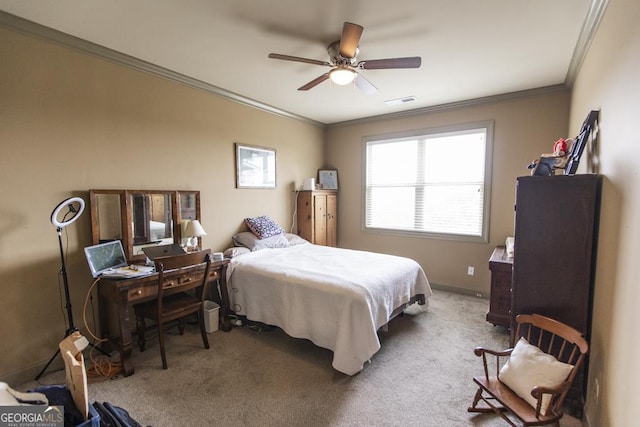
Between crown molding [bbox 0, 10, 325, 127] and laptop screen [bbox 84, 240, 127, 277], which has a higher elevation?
crown molding [bbox 0, 10, 325, 127]

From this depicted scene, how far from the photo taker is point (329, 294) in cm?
244

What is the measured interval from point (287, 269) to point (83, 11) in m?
2.55

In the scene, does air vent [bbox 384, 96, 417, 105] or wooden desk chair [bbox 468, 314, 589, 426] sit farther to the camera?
air vent [bbox 384, 96, 417, 105]

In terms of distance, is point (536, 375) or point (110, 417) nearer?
point (110, 417)

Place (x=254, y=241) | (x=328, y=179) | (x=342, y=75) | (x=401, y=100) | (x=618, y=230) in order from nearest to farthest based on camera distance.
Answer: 1. (x=618, y=230)
2. (x=342, y=75)
3. (x=254, y=241)
4. (x=401, y=100)
5. (x=328, y=179)

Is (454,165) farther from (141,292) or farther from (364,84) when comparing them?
(141,292)

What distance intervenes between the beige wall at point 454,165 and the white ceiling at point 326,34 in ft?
1.22

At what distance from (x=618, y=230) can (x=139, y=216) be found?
3580 mm

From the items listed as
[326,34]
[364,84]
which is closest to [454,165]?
[364,84]

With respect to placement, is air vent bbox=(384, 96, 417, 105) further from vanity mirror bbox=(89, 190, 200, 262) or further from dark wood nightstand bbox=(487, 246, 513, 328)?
vanity mirror bbox=(89, 190, 200, 262)

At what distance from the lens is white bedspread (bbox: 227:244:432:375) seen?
2.28 meters

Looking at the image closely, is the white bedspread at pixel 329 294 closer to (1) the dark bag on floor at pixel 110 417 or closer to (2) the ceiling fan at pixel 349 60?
(1) the dark bag on floor at pixel 110 417

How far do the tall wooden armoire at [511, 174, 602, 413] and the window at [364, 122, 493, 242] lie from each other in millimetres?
2168

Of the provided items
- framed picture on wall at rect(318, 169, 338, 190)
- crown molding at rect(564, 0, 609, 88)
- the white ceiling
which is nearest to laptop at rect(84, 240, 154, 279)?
the white ceiling
